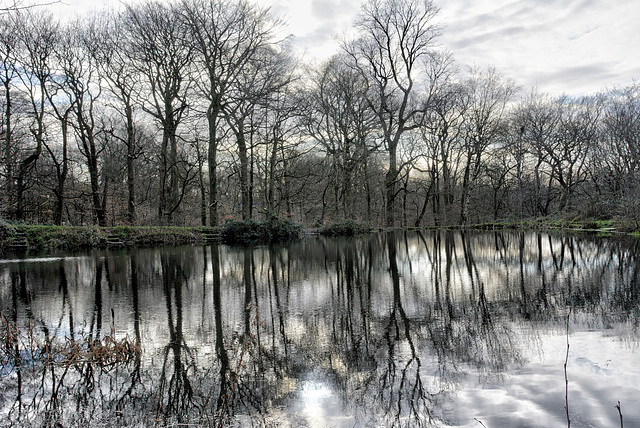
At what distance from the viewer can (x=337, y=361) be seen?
396 centimetres

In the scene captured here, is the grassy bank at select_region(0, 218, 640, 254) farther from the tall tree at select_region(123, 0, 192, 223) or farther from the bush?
the tall tree at select_region(123, 0, 192, 223)

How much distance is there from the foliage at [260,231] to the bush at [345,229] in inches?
144

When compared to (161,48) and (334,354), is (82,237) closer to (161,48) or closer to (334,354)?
(161,48)

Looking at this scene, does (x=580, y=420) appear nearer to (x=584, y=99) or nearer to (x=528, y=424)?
(x=528, y=424)

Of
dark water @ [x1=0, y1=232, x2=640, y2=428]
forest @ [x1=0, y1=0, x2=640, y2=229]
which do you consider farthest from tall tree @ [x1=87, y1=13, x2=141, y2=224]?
dark water @ [x1=0, y1=232, x2=640, y2=428]

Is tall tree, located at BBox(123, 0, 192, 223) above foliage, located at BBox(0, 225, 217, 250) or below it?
above

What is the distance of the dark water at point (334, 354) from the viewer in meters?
2.97

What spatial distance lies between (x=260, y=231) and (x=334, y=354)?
2030 centimetres

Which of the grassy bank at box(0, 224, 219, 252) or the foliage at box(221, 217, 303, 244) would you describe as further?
the foliage at box(221, 217, 303, 244)

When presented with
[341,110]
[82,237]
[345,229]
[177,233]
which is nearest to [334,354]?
[82,237]

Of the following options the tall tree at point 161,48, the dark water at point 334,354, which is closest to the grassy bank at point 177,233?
the tall tree at point 161,48

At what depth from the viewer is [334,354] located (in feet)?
13.6

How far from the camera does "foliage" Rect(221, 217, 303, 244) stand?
77.3 feet

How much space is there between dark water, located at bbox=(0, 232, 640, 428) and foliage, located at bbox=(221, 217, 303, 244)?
15.0 meters
